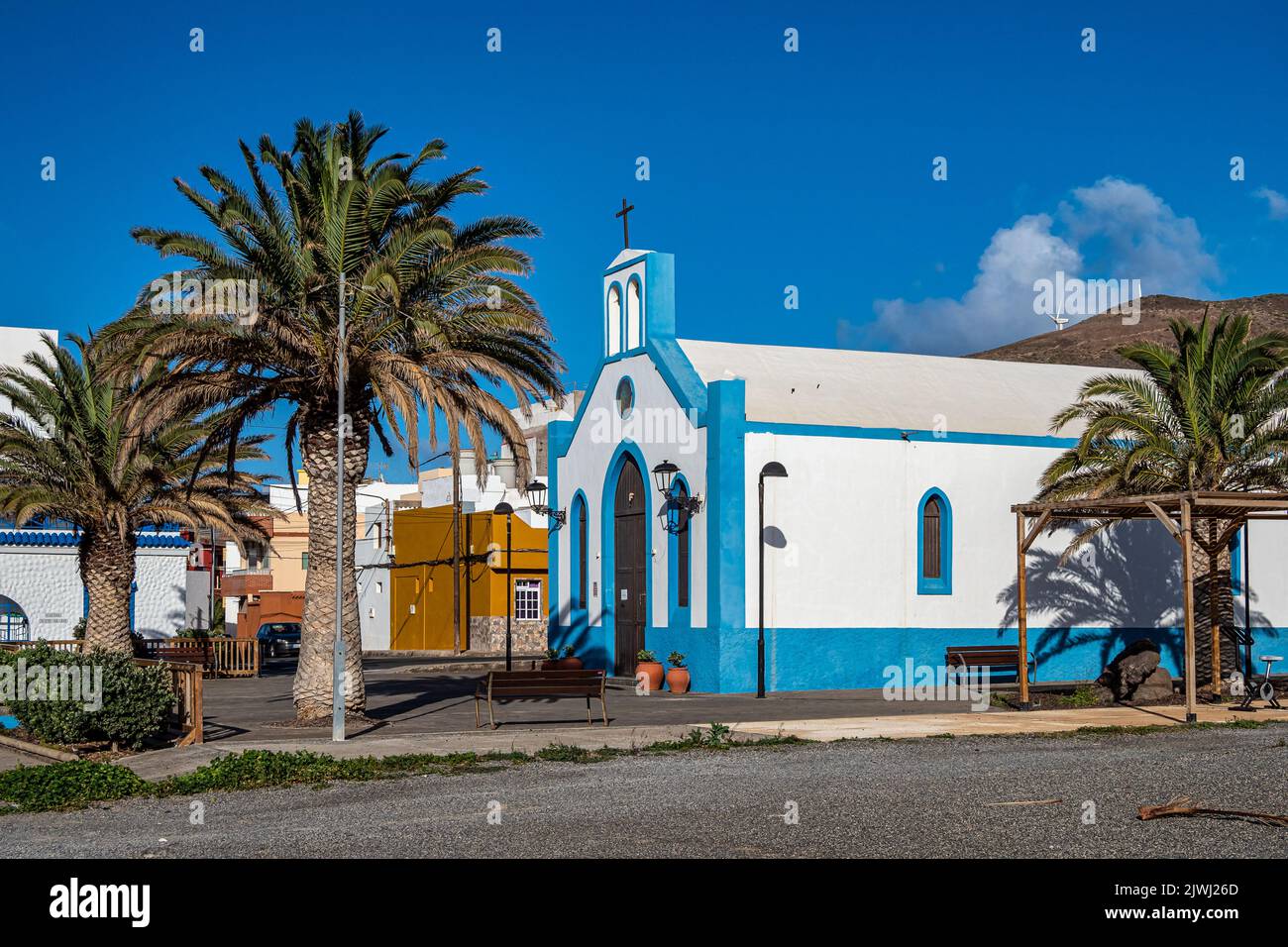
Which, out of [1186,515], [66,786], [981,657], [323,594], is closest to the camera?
[66,786]

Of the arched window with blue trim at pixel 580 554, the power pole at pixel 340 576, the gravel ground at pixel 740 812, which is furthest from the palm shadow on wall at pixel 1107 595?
the power pole at pixel 340 576

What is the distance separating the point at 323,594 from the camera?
19094 millimetres

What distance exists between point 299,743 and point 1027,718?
10.4 m

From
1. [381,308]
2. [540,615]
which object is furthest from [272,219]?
[540,615]

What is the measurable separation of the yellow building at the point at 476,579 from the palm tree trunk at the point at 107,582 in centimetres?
1899

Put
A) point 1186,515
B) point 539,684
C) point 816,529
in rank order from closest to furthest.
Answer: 1. point 539,684
2. point 1186,515
3. point 816,529

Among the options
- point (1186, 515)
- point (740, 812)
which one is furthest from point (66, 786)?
point (1186, 515)

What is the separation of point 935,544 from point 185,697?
52.7 feet

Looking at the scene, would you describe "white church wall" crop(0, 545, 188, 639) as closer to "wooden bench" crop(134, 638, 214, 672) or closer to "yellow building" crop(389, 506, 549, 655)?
"wooden bench" crop(134, 638, 214, 672)

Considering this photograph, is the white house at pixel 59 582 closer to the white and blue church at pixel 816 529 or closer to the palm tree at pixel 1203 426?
the white and blue church at pixel 816 529

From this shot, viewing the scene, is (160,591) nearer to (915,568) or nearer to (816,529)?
(816,529)

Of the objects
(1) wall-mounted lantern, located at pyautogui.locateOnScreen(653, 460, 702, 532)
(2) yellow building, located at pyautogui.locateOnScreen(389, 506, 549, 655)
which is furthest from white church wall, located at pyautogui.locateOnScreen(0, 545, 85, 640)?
(1) wall-mounted lantern, located at pyautogui.locateOnScreen(653, 460, 702, 532)
